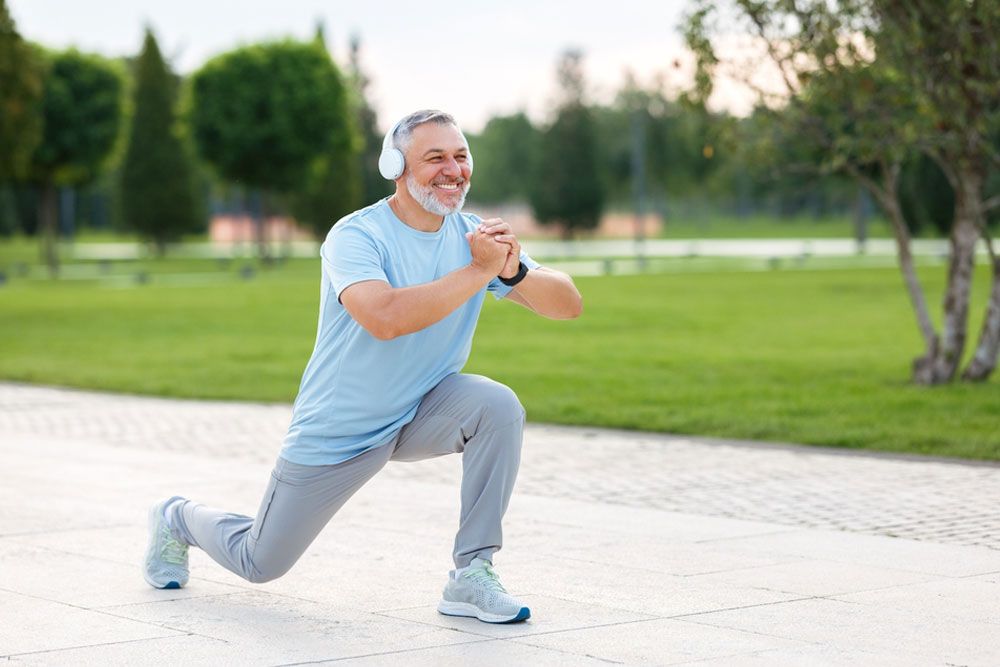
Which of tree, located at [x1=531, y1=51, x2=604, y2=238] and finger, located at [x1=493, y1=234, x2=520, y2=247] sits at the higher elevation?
tree, located at [x1=531, y1=51, x2=604, y2=238]

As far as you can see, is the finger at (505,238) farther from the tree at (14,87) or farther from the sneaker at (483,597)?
the tree at (14,87)

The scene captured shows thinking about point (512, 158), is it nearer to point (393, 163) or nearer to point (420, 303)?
point (393, 163)

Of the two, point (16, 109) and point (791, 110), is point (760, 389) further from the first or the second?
point (16, 109)

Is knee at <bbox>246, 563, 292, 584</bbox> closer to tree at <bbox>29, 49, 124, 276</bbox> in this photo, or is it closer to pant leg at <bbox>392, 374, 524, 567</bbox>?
pant leg at <bbox>392, 374, 524, 567</bbox>

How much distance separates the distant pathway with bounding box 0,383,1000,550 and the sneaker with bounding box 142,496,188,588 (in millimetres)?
2853

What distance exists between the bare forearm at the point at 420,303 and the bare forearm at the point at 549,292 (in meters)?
0.34

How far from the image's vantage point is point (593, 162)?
295 ft

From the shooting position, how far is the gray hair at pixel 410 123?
5.39 metres

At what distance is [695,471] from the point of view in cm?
970

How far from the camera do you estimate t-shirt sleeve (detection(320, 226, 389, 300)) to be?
527cm

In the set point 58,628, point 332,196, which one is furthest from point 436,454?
point 332,196

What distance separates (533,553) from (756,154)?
8108 millimetres

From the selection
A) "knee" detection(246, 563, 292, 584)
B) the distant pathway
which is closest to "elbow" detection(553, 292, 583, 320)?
"knee" detection(246, 563, 292, 584)

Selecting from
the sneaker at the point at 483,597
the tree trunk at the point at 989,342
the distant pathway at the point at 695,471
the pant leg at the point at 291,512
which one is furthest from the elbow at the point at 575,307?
the tree trunk at the point at 989,342
